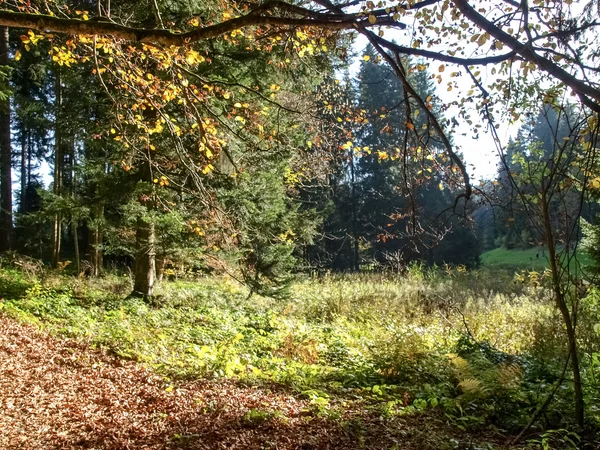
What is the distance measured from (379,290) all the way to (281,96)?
575 cm

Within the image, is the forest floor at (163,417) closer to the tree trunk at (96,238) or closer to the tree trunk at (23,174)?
the tree trunk at (96,238)

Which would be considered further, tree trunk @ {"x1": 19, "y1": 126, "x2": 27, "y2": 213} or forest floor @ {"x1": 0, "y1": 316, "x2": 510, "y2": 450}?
tree trunk @ {"x1": 19, "y1": 126, "x2": 27, "y2": 213}

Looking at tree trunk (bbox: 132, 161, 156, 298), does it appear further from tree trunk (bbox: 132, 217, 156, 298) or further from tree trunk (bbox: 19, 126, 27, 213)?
tree trunk (bbox: 19, 126, 27, 213)

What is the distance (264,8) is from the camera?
2908mm

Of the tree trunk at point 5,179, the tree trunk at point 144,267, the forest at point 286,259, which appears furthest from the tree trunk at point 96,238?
the tree trunk at point 5,179

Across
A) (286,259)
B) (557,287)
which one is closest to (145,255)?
(286,259)

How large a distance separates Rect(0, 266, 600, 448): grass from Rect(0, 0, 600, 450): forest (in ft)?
0.15

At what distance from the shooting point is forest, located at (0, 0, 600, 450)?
10.1 feet

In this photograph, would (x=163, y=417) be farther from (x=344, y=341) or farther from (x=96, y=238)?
(x=96, y=238)

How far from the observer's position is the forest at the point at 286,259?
10.1 ft

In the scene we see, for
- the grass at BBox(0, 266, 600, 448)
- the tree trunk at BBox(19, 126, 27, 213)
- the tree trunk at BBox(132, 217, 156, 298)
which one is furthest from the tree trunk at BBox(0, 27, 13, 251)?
the tree trunk at BBox(132, 217, 156, 298)

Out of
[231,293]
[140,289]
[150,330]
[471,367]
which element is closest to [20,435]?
[150,330]

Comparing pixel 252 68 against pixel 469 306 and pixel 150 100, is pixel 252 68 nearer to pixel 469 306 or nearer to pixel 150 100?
pixel 150 100

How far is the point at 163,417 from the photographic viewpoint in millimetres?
3779
